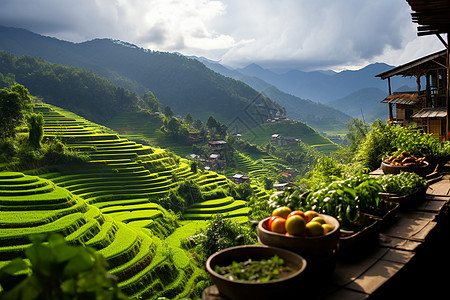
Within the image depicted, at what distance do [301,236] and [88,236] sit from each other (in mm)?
18429

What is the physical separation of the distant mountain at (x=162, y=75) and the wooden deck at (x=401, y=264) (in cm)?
10234

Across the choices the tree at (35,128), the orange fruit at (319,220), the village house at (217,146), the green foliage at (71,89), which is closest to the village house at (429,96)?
the orange fruit at (319,220)

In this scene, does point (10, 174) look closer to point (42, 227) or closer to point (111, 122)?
point (42, 227)

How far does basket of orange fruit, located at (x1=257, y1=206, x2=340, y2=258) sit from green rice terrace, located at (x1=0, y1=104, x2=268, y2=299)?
1554cm

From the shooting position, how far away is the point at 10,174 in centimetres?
2216

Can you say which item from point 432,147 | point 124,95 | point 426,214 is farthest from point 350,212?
point 124,95

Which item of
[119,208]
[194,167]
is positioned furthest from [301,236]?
[194,167]

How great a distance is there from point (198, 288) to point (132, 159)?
2375 cm

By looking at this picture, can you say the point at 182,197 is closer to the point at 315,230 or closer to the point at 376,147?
the point at 376,147

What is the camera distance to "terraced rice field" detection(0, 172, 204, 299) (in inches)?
638

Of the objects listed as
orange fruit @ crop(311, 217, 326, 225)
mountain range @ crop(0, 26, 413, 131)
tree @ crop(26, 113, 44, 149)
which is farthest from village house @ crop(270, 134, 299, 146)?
orange fruit @ crop(311, 217, 326, 225)

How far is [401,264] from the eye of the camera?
2.36 m

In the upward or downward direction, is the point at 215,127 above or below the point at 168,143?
above

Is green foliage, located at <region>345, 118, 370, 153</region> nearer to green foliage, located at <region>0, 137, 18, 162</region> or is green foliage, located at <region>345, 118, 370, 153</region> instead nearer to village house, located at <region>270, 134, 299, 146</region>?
green foliage, located at <region>0, 137, 18, 162</region>
